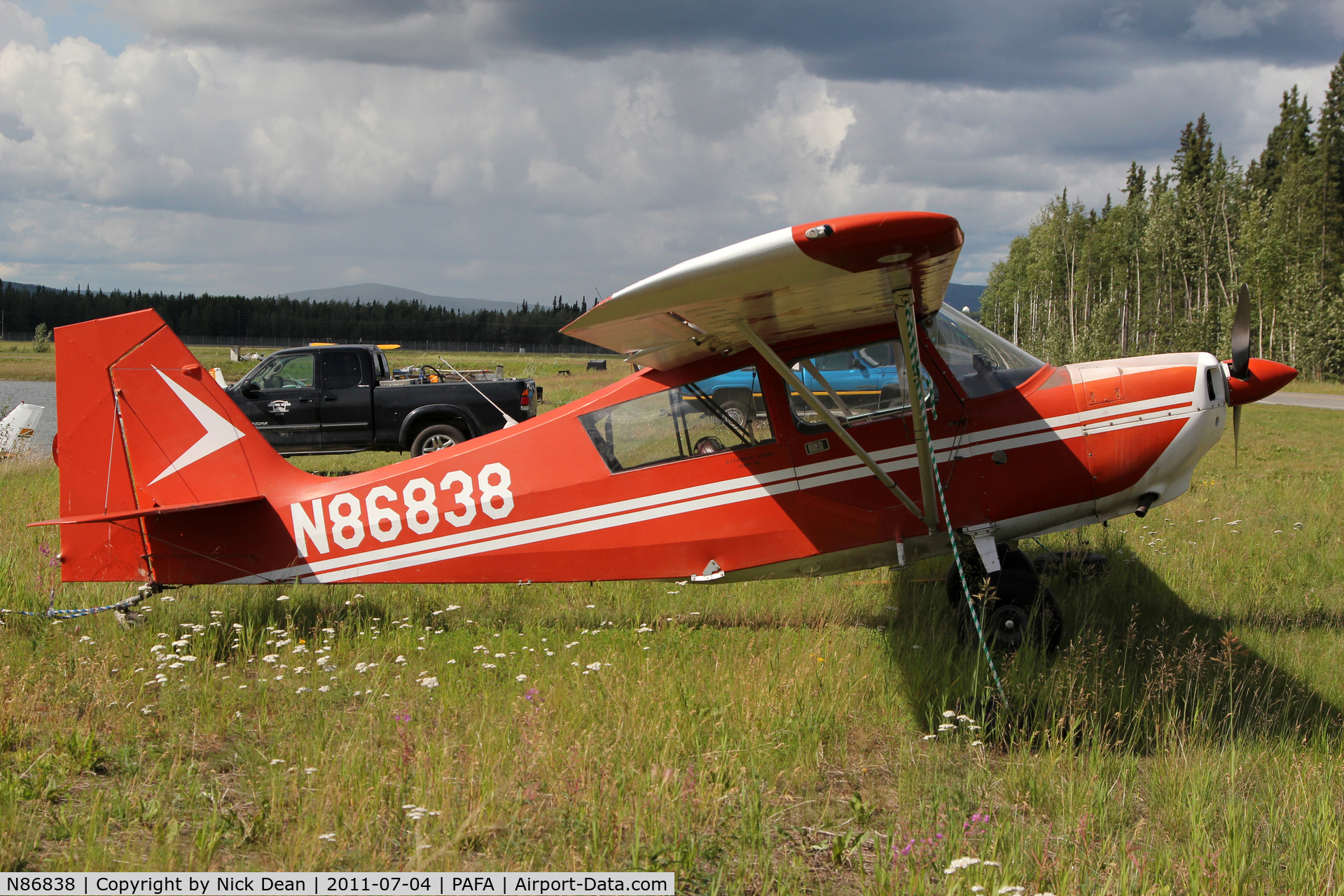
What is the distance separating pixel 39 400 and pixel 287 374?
28.9m

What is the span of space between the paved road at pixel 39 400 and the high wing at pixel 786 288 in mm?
10139

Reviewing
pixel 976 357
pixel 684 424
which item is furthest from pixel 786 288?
pixel 976 357

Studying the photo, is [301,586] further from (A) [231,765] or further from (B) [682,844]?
(B) [682,844]

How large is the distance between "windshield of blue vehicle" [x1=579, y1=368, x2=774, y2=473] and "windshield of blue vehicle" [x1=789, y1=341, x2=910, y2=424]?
32 centimetres

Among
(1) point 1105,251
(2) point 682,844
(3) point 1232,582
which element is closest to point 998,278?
(1) point 1105,251

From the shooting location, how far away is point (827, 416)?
16.4 feet

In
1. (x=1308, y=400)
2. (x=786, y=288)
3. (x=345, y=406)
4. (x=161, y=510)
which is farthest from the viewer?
(x=1308, y=400)

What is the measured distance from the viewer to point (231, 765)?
403 cm

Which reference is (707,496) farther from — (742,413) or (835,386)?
(835,386)

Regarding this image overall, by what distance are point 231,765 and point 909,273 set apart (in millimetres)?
4223

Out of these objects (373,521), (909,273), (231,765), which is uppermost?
(909,273)

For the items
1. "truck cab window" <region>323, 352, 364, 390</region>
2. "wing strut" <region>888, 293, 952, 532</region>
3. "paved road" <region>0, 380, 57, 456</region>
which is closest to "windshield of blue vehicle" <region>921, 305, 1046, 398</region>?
"wing strut" <region>888, 293, 952, 532</region>

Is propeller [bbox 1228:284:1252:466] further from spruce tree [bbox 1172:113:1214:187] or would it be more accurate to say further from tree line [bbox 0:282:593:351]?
tree line [bbox 0:282:593:351]

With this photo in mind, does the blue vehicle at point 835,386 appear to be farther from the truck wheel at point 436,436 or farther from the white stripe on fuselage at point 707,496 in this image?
the truck wheel at point 436,436
